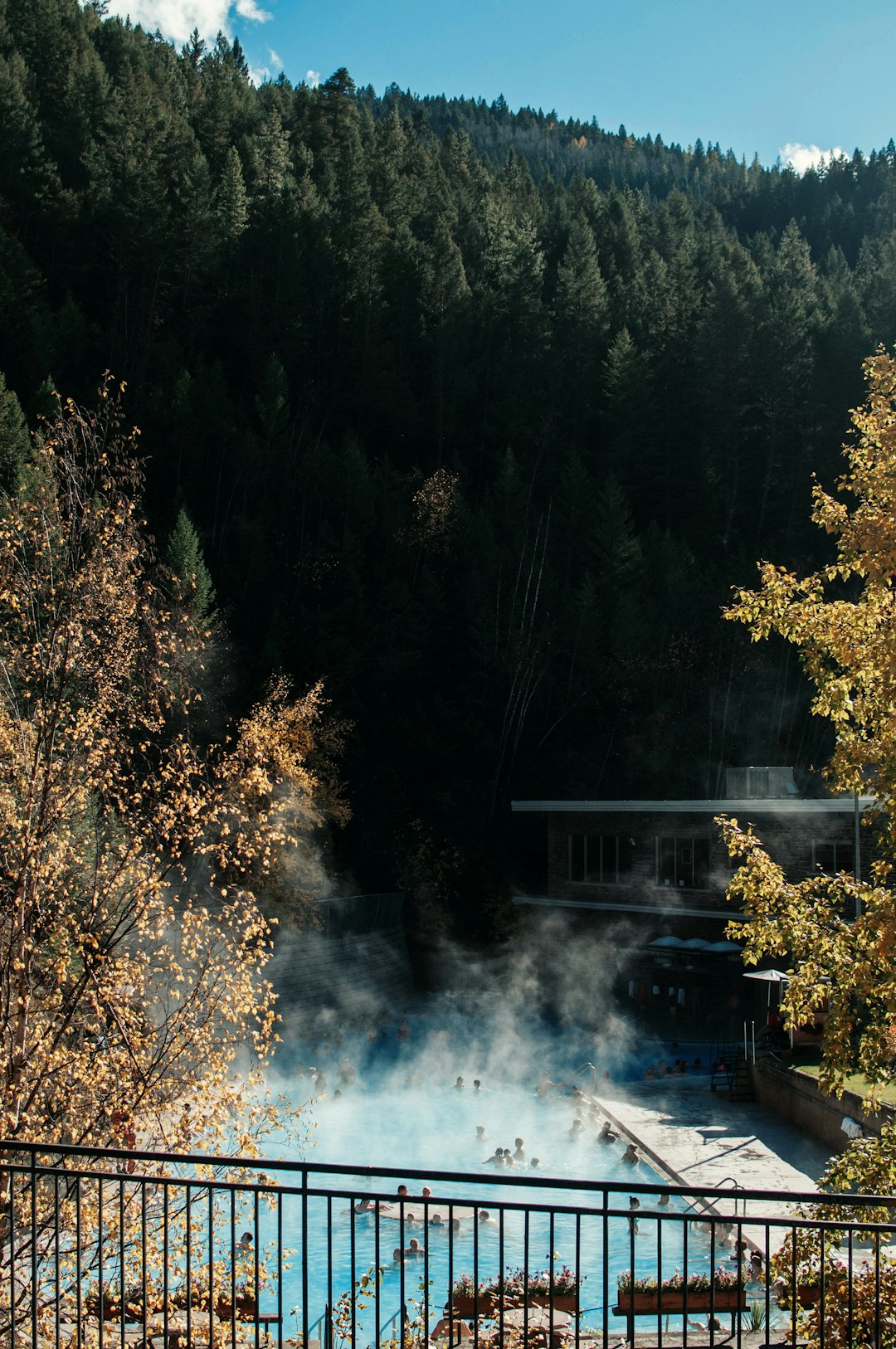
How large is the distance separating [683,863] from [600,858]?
3218mm

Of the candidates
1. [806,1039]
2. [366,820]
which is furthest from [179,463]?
[806,1039]

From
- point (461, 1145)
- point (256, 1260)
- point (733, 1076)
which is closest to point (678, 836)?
point (733, 1076)

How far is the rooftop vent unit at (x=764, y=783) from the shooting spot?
98.1 ft

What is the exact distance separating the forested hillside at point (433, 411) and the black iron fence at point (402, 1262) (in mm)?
20328

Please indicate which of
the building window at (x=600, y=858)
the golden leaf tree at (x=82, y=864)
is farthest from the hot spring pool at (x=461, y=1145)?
the building window at (x=600, y=858)

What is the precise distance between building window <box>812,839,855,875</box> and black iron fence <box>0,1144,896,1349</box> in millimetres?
10256

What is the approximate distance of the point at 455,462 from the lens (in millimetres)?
51719

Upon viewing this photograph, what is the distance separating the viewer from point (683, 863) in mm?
30312

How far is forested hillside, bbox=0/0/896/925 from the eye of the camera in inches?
1644

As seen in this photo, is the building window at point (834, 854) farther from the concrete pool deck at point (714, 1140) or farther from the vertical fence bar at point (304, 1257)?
the vertical fence bar at point (304, 1257)

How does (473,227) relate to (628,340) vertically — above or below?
above

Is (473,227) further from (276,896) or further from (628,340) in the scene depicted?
(276,896)

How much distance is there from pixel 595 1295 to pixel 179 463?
35449 mm

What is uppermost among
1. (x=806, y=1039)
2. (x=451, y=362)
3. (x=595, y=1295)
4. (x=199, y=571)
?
(x=451, y=362)
